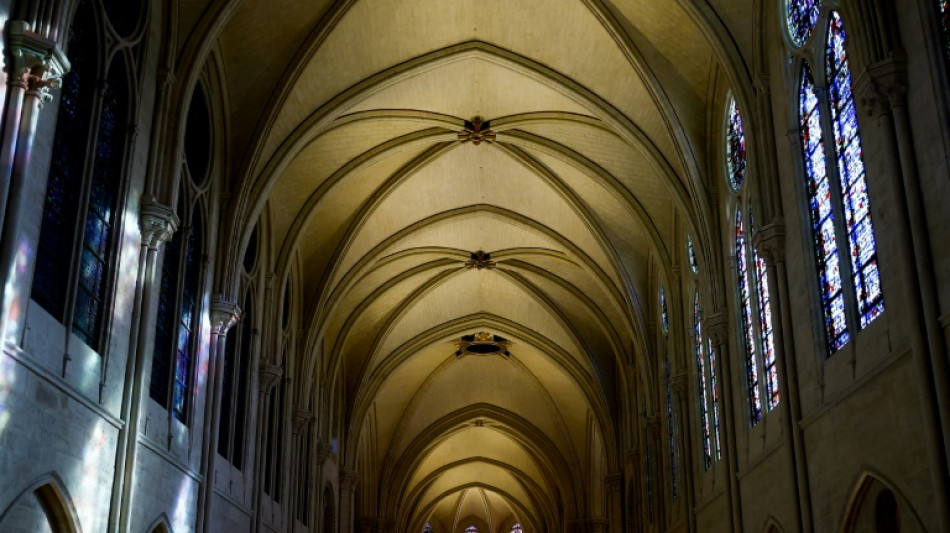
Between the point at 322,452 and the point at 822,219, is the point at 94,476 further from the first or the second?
the point at 322,452

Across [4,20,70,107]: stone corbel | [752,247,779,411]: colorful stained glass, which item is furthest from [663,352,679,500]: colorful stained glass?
[4,20,70,107]: stone corbel

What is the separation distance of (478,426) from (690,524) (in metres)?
23.7

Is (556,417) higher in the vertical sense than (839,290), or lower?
higher

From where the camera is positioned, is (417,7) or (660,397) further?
(660,397)

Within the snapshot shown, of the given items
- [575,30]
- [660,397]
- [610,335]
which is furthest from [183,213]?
[610,335]

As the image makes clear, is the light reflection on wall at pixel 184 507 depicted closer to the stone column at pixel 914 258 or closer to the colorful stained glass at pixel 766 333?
the colorful stained glass at pixel 766 333

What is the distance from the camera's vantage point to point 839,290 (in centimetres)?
1259

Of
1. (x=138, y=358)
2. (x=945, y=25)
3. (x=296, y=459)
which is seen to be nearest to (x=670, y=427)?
(x=296, y=459)

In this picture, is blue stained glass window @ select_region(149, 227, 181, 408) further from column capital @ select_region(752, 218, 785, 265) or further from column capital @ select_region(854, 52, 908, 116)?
column capital @ select_region(854, 52, 908, 116)

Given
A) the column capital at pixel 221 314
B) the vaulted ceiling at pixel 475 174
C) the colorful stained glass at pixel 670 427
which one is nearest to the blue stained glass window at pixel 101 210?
the vaulted ceiling at pixel 475 174

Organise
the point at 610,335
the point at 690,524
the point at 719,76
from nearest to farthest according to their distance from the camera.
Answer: the point at 719,76 → the point at 690,524 → the point at 610,335

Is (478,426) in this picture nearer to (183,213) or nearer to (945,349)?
(183,213)

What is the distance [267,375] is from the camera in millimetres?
21859

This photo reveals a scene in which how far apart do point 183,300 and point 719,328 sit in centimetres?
897
